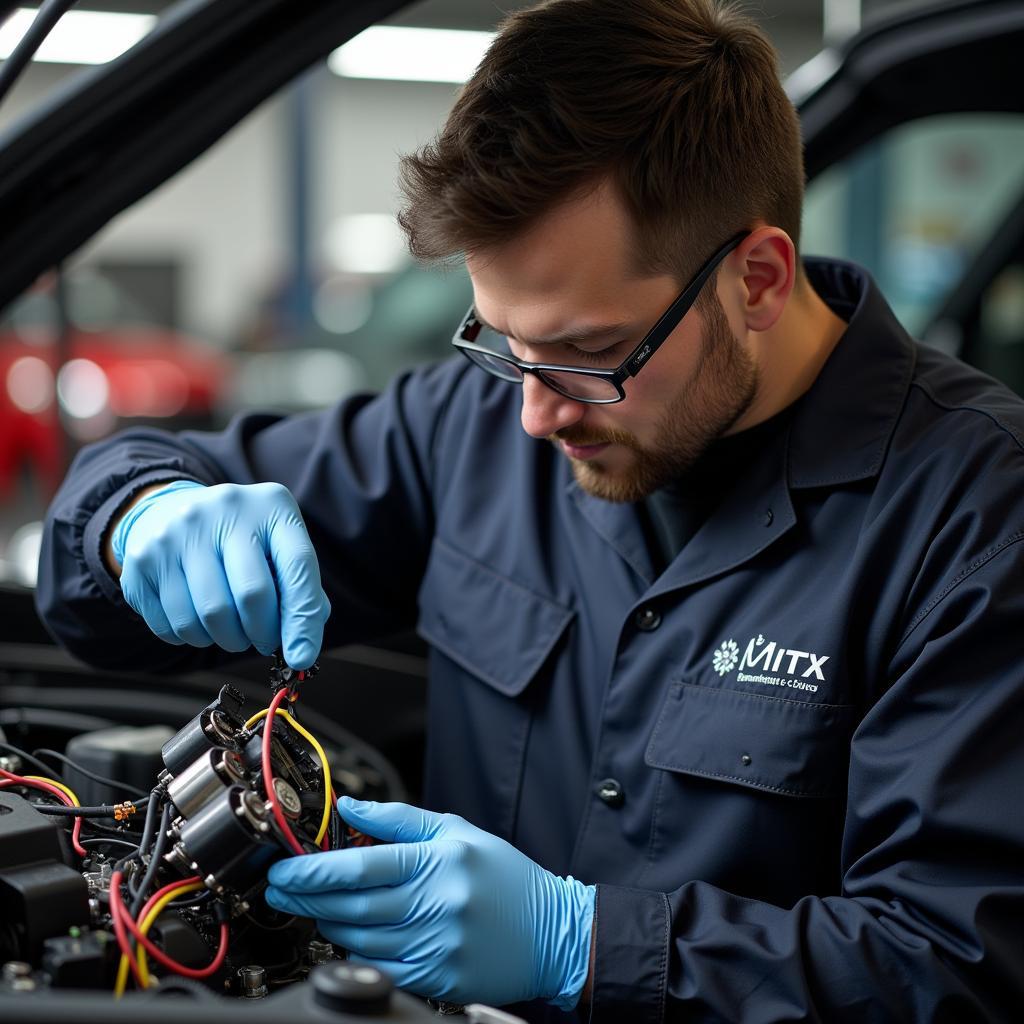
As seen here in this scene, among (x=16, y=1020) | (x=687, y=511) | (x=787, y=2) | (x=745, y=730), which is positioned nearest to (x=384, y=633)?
(x=687, y=511)

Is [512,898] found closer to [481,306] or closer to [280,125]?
[481,306]

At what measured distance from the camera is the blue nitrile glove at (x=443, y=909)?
40.5 inches

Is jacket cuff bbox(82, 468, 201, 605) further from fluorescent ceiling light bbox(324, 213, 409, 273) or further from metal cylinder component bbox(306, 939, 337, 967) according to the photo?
fluorescent ceiling light bbox(324, 213, 409, 273)

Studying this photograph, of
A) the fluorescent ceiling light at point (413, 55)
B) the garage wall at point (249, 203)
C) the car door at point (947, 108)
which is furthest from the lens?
the garage wall at point (249, 203)

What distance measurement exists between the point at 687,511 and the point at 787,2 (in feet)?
29.3

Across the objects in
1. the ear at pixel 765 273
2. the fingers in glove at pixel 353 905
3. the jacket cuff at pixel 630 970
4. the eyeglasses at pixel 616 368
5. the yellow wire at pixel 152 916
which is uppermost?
the ear at pixel 765 273

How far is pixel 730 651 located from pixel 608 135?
22.8 inches

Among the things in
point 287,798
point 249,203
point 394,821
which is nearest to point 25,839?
point 287,798

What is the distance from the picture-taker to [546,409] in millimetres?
1355

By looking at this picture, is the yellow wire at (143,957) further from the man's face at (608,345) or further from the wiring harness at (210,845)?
the man's face at (608,345)

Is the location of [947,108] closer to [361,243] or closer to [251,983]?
[251,983]

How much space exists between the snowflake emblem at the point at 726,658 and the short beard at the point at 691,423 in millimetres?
209

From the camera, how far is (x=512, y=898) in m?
1.10

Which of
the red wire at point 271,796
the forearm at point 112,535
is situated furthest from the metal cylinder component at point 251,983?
the forearm at point 112,535
